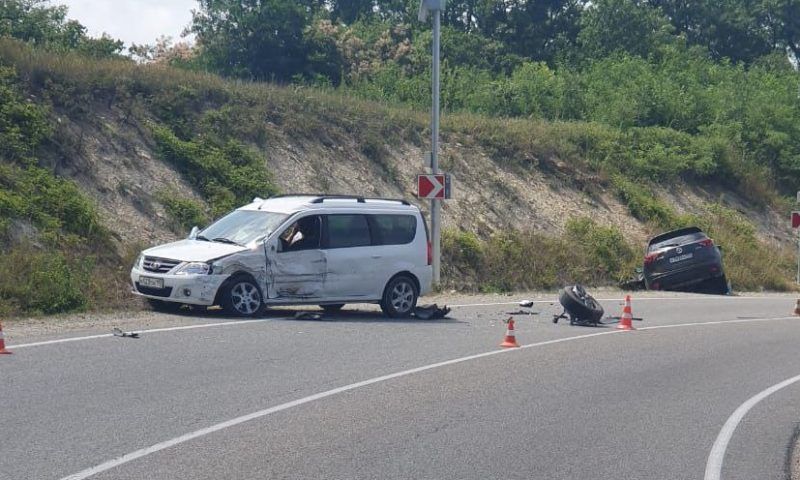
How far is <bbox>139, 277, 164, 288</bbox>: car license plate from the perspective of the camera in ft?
54.7

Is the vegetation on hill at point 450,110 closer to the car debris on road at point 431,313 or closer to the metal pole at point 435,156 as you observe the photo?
the metal pole at point 435,156

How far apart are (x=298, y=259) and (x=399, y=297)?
2.07 meters

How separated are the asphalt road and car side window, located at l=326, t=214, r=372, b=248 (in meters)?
1.77

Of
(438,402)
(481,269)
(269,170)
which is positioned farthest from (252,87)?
(438,402)

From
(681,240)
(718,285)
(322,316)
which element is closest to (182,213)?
(322,316)

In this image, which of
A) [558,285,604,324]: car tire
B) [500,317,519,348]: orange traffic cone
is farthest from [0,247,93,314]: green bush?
[558,285,604,324]: car tire

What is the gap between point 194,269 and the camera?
16.6m

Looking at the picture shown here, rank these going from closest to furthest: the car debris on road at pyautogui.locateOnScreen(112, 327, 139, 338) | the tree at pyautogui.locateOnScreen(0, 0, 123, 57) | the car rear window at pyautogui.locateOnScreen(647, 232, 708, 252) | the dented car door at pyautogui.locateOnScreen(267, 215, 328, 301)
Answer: the car debris on road at pyautogui.locateOnScreen(112, 327, 139, 338)
the dented car door at pyautogui.locateOnScreen(267, 215, 328, 301)
the car rear window at pyautogui.locateOnScreen(647, 232, 708, 252)
the tree at pyautogui.locateOnScreen(0, 0, 123, 57)

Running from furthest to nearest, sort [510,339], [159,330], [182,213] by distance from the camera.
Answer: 1. [182,213]
2. [510,339]
3. [159,330]

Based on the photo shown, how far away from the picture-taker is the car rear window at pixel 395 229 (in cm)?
1888

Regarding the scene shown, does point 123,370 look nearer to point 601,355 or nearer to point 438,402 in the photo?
point 438,402

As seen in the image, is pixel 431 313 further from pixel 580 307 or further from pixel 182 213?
pixel 182 213

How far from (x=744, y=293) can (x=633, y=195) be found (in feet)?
20.1

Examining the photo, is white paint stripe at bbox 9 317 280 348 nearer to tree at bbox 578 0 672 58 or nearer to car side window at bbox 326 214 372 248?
car side window at bbox 326 214 372 248
